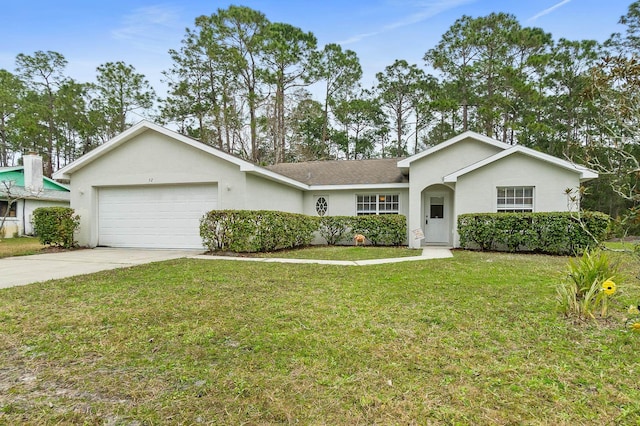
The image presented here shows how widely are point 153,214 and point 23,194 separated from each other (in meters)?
13.8

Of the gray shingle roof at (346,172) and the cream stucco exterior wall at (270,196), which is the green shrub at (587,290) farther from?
the gray shingle roof at (346,172)

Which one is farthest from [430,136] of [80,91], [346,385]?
[80,91]

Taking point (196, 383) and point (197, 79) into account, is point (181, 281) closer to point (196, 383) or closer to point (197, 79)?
point (196, 383)

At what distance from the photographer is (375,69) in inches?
1221

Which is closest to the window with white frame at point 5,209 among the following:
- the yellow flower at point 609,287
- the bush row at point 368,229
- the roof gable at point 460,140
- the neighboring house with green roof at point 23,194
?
the neighboring house with green roof at point 23,194

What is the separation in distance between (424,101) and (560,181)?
1962 centimetres

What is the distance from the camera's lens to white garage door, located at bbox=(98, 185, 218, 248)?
468 inches

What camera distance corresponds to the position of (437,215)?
48.9 ft

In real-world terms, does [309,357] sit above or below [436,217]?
below

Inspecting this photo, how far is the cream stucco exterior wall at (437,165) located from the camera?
43.5 ft

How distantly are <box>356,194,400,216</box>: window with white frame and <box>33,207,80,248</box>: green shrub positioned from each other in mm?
11216

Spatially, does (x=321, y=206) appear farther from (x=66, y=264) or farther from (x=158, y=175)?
(x=66, y=264)

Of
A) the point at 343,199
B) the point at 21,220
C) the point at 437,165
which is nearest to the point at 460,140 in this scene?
the point at 437,165

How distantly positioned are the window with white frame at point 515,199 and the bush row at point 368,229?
3539 mm
